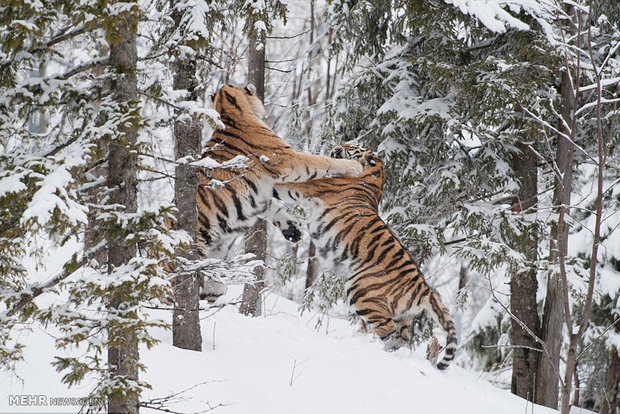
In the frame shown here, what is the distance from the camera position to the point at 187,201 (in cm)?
479

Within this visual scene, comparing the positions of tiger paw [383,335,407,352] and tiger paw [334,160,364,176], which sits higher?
tiger paw [334,160,364,176]

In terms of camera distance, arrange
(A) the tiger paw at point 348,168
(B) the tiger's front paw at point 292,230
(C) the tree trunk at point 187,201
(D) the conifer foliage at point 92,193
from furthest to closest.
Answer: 1. (B) the tiger's front paw at point 292,230
2. (A) the tiger paw at point 348,168
3. (C) the tree trunk at point 187,201
4. (D) the conifer foliage at point 92,193

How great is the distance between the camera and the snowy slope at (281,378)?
413 centimetres

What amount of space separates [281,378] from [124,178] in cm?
216

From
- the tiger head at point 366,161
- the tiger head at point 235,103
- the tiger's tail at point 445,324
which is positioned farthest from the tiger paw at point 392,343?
the tiger head at point 235,103

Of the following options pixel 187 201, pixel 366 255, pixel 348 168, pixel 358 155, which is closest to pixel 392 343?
pixel 366 255

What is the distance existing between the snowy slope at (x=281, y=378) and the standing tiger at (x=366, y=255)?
18.1 inches

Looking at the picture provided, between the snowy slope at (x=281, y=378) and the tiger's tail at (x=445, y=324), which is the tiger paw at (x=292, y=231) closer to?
the snowy slope at (x=281, y=378)

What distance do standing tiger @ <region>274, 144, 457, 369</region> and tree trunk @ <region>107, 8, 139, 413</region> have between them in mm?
3144

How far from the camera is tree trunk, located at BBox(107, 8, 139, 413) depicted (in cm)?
315

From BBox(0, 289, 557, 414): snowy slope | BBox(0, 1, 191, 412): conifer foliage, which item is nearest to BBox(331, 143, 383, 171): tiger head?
BBox(0, 289, 557, 414): snowy slope

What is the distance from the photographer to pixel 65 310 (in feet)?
10.2

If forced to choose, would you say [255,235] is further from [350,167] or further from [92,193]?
[92,193]

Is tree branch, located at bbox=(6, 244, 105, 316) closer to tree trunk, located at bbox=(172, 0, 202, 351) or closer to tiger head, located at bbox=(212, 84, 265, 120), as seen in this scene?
tree trunk, located at bbox=(172, 0, 202, 351)
